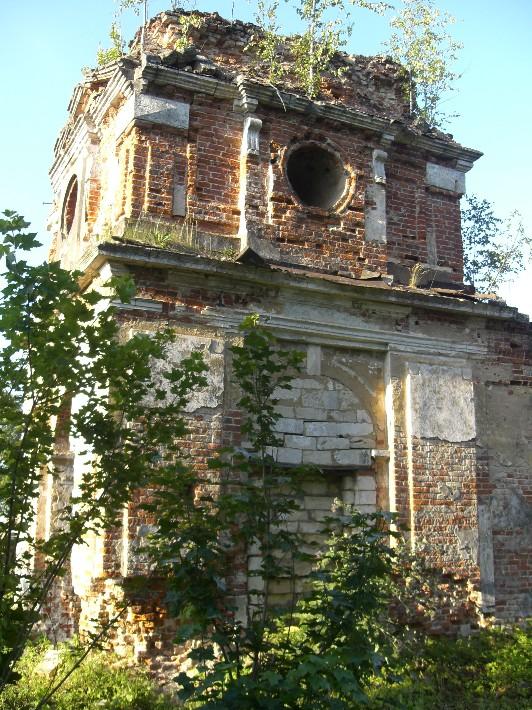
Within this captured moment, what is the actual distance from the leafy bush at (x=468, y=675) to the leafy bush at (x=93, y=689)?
183 cm

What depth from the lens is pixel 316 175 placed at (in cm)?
920

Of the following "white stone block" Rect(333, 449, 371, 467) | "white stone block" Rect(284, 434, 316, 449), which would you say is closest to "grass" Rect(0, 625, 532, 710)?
"white stone block" Rect(333, 449, 371, 467)

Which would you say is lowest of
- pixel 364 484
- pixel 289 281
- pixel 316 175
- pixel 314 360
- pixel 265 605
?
pixel 265 605

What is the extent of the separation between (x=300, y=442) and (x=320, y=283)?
5.28 ft

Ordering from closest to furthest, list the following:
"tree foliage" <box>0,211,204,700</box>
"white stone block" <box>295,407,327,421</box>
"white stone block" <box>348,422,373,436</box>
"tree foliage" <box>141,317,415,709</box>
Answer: "tree foliage" <box>141,317,415,709</box> < "tree foliage" <box>0,211,204,700</box> < "white stone block" <box>295,407,327,421</box> < "white stone block" <box>348,422,373,436</box>

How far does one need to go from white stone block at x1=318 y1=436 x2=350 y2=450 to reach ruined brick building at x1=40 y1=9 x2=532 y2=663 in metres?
0.02

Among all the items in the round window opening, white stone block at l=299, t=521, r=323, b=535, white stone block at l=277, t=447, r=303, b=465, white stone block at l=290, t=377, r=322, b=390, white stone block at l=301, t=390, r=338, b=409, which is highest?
the round window opening

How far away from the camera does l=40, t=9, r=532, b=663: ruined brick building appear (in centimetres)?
759

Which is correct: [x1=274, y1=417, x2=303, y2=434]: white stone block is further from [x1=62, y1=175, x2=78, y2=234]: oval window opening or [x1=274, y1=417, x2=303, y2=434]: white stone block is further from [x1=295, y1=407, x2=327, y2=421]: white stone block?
[x1=62, y1=175, x2=78, y2=234]: oval window opening

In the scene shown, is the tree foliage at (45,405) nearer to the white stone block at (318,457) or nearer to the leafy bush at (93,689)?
the leafy bush at (93,689)

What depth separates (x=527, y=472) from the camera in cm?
888

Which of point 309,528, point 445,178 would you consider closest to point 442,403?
point 309,528

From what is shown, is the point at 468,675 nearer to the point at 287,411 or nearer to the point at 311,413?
the point at 311,413

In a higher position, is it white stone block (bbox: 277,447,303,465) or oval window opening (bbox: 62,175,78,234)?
oval window opening (bbox: 62,175,78,234)
